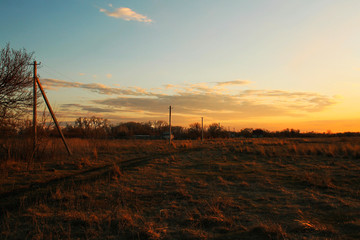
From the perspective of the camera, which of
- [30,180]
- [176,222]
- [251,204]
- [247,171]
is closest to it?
[176,222]

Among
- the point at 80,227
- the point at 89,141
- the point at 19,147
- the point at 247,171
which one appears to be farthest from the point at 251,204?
the point at 89,141

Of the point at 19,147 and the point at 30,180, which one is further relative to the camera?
the point at 19,147

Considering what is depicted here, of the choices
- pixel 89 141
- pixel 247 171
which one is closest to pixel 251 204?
pixel 247 171

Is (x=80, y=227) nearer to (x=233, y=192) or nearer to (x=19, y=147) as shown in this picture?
(x=233, y=192)

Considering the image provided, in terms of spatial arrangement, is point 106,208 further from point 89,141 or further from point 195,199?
point 89,141

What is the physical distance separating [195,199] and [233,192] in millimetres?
1671

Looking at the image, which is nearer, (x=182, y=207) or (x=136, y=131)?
(x=182, y=207)

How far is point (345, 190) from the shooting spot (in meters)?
8.66

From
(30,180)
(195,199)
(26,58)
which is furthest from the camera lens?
(26,58)

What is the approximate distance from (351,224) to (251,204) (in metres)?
2.34

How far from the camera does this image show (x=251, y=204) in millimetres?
6938

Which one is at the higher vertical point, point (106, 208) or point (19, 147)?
point (19, 147)

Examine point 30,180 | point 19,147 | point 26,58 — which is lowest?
point 30,180

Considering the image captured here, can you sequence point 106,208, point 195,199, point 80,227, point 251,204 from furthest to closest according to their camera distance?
point 195,199 → point 251,204 → point 106,208 → point 80,227
